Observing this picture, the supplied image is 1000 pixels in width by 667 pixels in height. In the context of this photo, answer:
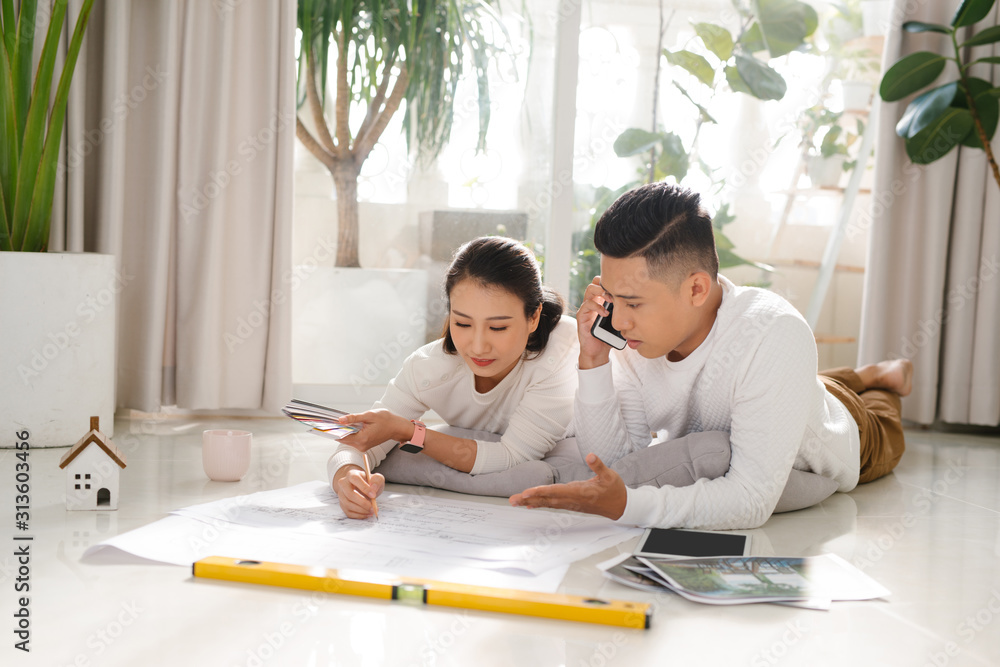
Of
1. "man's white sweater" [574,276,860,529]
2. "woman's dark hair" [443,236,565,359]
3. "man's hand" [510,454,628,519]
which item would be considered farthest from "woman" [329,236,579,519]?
"man's hand" [510,454,628,519]

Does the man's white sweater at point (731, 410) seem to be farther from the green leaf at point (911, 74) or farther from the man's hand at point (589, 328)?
the green leaf at point (911, 74)

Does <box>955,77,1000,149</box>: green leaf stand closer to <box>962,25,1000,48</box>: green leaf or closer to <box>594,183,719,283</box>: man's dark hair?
<box>962,25,1000,48</box>: green leaf

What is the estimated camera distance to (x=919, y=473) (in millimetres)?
2297

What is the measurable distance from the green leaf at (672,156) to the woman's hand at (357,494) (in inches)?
83.3

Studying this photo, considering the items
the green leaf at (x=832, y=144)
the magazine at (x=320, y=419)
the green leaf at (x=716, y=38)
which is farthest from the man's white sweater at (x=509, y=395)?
the green leaf at (x=832, y=144)

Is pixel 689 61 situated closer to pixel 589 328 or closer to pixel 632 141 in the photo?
pixel 632 141

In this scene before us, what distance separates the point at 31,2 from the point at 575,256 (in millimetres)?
1854

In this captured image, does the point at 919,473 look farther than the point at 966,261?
No

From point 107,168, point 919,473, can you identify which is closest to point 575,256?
point 919,473

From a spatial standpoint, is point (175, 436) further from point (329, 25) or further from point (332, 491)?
point (329, 25)

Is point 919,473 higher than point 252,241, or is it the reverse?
point 252,241

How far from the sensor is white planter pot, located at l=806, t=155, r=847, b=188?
3412 millimetres

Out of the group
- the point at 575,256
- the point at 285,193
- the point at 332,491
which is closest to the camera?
the point at 332,491

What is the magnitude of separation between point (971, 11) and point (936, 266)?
0.82 meters
